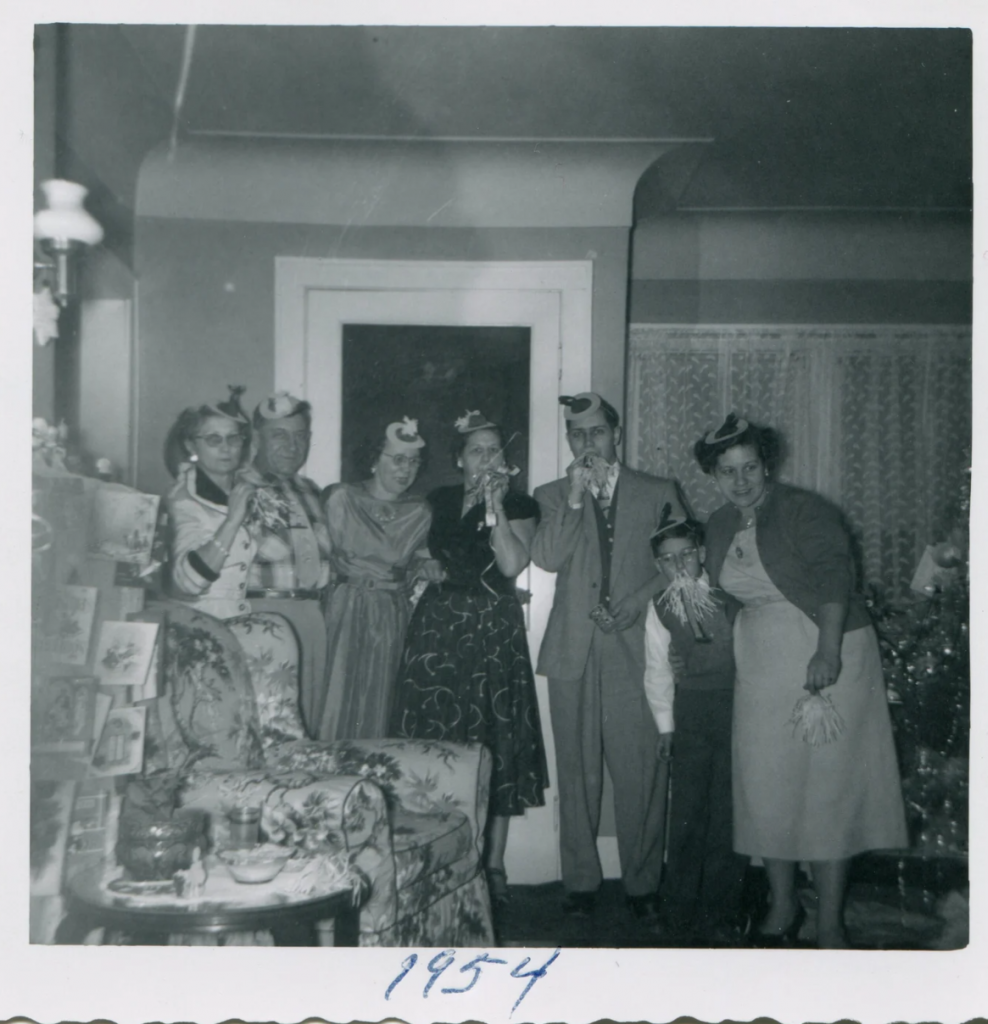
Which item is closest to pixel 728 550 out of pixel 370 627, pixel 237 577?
pixel 370 627

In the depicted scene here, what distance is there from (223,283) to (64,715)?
3.63ft

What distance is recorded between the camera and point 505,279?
2.59 metres

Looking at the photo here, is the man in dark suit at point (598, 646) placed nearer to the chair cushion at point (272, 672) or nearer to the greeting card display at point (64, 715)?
the chair cushion at point (272, 672)

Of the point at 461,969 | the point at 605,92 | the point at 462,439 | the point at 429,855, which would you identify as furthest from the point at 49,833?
A: the point at 605,92

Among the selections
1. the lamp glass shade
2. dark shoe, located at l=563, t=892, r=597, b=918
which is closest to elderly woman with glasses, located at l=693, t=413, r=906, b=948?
dark shoe, located at l=563, t=892, r=597, b=918

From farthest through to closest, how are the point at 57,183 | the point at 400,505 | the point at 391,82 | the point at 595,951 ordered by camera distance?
the point at 400,505
the point at 391,82
the point at 57,183
the point at 595,951

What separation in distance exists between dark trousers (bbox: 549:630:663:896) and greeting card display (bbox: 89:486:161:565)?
41.9 inches

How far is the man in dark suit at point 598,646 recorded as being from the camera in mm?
2582

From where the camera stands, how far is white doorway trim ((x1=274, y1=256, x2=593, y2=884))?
2580mm

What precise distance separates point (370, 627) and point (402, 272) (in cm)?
90

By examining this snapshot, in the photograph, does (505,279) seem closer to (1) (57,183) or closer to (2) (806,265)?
(2) (806,265)

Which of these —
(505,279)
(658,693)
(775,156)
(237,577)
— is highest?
(775,156)

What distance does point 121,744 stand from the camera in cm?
232

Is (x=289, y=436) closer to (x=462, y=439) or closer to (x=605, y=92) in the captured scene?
(x=462, y=439)
